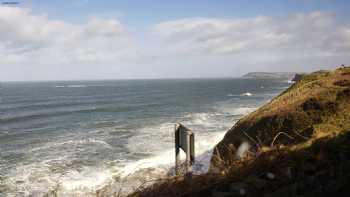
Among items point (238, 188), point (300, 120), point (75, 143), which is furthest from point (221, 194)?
point (75, 143)

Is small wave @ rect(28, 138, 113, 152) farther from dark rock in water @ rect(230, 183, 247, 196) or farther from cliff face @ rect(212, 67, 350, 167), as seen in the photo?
dark rock in water @ rect(230, 183, 247, 196)

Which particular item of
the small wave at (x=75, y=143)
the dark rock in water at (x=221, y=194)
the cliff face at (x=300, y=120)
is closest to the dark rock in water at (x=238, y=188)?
the dark rock in water at (x=221, y=194)

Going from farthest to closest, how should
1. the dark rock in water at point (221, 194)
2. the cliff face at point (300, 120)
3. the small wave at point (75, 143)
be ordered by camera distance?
1. the small wave at point (75, 143)
2. the cliff face at point (300, 120)
3. the dark rock in water at point (221, 194)

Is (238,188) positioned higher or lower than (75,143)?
higher

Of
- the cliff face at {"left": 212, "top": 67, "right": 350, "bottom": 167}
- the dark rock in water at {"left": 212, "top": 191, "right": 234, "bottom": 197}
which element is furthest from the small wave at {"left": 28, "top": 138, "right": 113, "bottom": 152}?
the dark rock in water at {"left": 212, "top": 191, "right": 234, "bottom": 197}

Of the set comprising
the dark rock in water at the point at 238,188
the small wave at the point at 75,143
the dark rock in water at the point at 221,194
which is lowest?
the small wave at the point at 75,143

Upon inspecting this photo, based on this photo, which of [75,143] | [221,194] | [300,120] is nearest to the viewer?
[221,194]

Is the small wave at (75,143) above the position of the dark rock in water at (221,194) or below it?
below

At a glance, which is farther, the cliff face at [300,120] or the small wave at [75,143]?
the small wave at [75,143]

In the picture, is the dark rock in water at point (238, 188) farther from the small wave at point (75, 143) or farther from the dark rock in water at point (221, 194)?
the small wave at point (75, 143)

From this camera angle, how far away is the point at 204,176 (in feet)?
15.4

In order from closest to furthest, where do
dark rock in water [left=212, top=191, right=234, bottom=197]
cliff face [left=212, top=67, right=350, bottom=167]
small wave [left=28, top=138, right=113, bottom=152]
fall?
dark rock in water [left=212, top=191, right=234, bottom=197] < cliff face [left=212, top=67, right=350, bottom=167] < small wave [left=28, top=138, right=113, bottom=152]

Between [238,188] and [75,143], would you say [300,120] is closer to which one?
[238,188]

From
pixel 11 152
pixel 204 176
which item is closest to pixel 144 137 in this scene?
pixel 11 152
